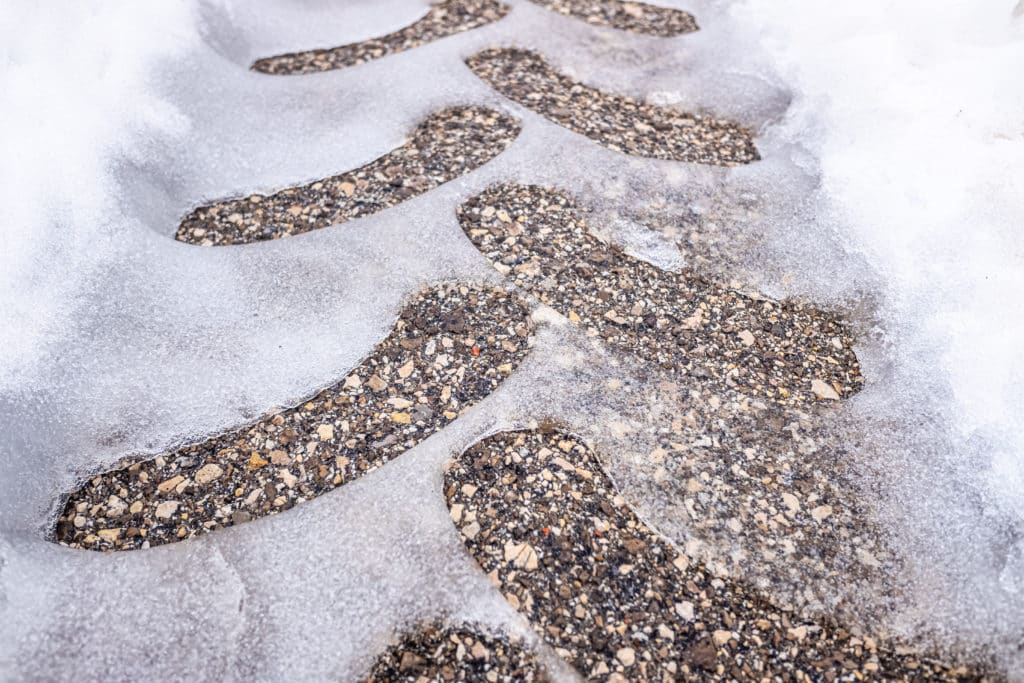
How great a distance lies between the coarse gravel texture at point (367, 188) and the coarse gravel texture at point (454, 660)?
1.51m

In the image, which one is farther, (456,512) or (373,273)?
(373,273)

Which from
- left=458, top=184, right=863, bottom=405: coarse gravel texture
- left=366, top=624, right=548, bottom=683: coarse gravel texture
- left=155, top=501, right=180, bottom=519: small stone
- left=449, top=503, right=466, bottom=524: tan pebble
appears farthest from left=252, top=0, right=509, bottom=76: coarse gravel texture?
left=366, top=624, right=548, bottom=683: coarse gravel texture

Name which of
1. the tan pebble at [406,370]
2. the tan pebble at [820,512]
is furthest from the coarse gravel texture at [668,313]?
the tan pebble at [406,370]

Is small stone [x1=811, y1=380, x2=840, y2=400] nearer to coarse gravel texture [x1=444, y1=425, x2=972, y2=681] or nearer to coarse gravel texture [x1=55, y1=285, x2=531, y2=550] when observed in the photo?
coarse gravel texture [x1=444, y1=425, x2=972, y2=681]

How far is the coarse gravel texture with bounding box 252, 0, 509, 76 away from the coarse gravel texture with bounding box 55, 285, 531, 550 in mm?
1500

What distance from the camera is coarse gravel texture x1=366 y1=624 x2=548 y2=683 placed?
1780 mm

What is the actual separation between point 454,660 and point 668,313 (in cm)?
129


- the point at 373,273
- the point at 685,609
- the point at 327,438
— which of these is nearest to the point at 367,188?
the point at 373,273

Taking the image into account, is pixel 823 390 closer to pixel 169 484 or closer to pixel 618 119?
pixel 618 119

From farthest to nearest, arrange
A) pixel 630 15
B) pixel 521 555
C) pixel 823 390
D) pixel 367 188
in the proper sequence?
pixel 630 15
pixel 367 188
pixel 823 390
pixel 521 555

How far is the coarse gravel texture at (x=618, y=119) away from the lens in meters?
3.10

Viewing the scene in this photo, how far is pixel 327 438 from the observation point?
87.0 inches

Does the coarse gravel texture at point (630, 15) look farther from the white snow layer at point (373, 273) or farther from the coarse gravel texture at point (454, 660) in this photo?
the coarse gravel texture at point (454, 660)

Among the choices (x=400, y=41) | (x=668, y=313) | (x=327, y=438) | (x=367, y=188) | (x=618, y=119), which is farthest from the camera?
(x=400, y=41)
